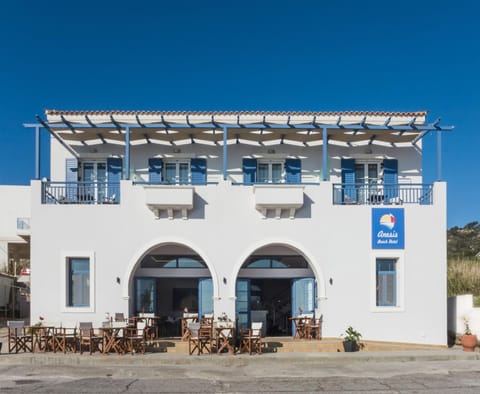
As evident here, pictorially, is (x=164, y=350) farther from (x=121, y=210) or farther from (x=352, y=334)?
(x=352, y=334)

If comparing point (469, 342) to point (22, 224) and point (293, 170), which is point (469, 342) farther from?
point (22, 224)

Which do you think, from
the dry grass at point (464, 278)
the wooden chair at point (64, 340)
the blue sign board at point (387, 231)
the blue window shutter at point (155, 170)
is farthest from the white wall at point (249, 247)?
the dry grass at point (464, 278)

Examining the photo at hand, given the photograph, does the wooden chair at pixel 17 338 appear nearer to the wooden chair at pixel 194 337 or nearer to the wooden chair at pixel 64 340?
the wooden chair at pixel 64 340

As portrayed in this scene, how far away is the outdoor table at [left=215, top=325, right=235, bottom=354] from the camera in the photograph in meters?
15.0

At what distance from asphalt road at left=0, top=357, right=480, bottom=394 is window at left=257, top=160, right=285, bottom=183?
700cm

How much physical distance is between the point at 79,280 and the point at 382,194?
33.7ft

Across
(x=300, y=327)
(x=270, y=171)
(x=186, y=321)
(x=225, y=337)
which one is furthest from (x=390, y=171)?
(x=186, y=321)

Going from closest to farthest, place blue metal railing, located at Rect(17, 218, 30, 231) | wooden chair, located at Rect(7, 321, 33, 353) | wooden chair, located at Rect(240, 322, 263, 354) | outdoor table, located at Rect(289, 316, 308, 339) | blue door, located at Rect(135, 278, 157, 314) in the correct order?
1. wooden chair, located at Rect(240, 322, 263, 354)
2. wooden chair, located at Rect(7, 321, 33, 353)
3. outdoor table, located at Rect(289, 316, 308, 339)
4. blue door, located at Rect(135, 278, 157, 314)
5. blue metal railing, located at Rect(17, 218, 30, 231)

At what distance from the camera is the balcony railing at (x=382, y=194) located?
1762cm

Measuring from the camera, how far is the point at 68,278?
1670 centimetres

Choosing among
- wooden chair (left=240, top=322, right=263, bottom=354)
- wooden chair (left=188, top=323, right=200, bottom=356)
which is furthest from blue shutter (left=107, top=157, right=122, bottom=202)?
wooden chair (left=240, top=322, right=263, bottom=354)

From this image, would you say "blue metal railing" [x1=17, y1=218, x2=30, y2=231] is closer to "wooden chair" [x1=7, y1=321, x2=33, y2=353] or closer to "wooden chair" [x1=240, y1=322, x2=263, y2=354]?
"wooden chair" [x1=7, y1=321, x2=33, y2=353]

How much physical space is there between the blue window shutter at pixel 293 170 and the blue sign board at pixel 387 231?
130 inches

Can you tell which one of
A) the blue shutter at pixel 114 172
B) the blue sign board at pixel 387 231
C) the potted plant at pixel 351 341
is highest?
the blue shutter at pixel 114 172
